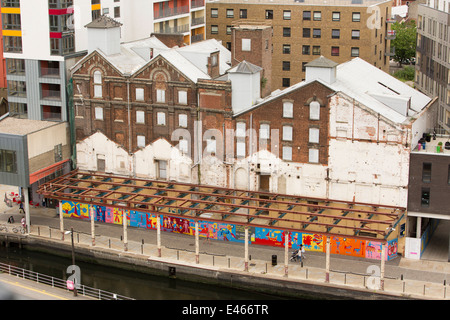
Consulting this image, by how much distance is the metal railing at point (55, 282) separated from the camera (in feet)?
228

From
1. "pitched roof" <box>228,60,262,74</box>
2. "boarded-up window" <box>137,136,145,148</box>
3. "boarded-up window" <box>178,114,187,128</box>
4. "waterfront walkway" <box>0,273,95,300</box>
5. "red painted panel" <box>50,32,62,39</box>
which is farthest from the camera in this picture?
"red painted panel" <box>50,32,62,39</box>

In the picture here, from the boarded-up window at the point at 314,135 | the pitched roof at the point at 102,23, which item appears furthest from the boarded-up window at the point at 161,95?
the boarded-up window at the point at 314,135

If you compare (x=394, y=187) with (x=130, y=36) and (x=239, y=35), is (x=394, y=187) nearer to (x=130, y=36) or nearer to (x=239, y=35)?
(x=239, y=35)

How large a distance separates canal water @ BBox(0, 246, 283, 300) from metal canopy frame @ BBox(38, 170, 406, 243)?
6455 mm

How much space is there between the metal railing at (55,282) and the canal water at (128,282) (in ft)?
3.18

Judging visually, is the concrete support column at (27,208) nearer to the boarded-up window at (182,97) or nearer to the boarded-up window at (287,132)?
the boarded-up window at (182,97)

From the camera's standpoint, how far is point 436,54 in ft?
357

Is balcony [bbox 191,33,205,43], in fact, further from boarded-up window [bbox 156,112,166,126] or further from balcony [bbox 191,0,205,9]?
boarded-up window [bbox 156,112,166,126]

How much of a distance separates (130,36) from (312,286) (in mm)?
48595

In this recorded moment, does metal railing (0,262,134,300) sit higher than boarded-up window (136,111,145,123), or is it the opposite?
boarded-up window (136,111,145,123)

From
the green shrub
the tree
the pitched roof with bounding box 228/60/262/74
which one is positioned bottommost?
the green shrub

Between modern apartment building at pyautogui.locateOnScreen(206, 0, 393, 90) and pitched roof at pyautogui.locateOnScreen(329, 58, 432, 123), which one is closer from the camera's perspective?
pitched roof at pyautogui.locateOnScreen(329, 58, 432, 123)

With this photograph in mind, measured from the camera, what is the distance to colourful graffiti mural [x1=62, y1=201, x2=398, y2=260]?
74.8m

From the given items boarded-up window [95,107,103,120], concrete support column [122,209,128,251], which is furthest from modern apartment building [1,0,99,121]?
concrete support column [122,209,128,251]
